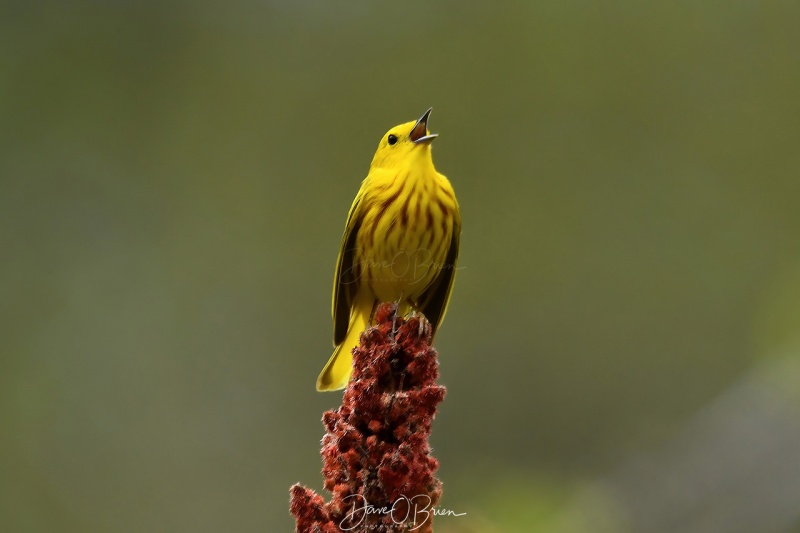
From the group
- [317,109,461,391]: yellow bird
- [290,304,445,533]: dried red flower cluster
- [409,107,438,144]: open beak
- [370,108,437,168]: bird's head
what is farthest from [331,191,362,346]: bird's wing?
[290,304,445,533]: dried red flower cluster

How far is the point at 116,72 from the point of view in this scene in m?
9.27

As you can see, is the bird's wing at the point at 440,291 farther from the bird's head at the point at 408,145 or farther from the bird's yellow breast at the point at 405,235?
the bird's head at the point at 408,145

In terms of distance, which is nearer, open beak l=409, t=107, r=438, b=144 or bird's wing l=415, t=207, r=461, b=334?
open beak l=409, t=107, r=438, b=144

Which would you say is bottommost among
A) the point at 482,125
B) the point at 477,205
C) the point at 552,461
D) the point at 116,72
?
the point at 552,461

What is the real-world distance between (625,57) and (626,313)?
247 cm

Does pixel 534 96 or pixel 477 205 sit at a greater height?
pixel 534 96

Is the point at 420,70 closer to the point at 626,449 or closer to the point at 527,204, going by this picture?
the point at 527,204

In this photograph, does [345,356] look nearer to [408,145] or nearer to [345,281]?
[345,281]

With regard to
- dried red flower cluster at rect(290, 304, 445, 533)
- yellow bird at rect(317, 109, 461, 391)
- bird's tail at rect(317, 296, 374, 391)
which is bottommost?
dried red flower cluster at rect(290, 304, 445, 533)

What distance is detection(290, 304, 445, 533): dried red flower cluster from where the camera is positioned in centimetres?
222

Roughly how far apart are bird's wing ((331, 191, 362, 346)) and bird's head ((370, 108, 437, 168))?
22 centimetres

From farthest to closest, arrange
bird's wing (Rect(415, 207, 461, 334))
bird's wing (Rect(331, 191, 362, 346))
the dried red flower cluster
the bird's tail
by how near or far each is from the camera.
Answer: bird's wing (Rect(415, 207, 461, 334)) → bird's wing (Rect(331, 191, 362, 346)) → the bird's tail → the dried red flower cluster

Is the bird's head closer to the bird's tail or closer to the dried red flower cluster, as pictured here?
the bird's tail

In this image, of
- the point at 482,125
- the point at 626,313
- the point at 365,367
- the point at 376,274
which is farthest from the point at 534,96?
the point at 365,367
